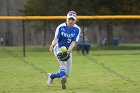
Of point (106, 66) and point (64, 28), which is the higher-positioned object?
point (64, 28)

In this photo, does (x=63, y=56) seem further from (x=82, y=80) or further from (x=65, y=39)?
(x=82, y=80)

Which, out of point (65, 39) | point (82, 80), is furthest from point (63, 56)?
point (82, 80)

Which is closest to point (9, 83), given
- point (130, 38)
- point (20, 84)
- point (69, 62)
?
point (20, 84)

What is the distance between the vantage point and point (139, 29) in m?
34.8

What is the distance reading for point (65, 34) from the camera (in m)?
11.9

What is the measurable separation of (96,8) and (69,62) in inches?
897

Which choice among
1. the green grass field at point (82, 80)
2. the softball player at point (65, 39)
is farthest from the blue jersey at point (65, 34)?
the green grass field at point (82, 80)

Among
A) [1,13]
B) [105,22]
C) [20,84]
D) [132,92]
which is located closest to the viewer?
[132,92]

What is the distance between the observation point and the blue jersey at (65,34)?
11836 mm

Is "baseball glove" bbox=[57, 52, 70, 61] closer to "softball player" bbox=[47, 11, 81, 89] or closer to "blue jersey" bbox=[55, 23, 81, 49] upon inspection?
"softball player" bbox=[47, 11, 81, 89]

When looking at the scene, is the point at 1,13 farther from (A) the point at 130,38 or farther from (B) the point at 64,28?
(B) the point at 64,28

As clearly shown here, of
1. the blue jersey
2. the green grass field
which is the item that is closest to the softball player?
the blue jersey

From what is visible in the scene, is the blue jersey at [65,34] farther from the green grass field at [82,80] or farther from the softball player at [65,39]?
the green grass field at [82,80]

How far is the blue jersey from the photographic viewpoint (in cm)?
1184
